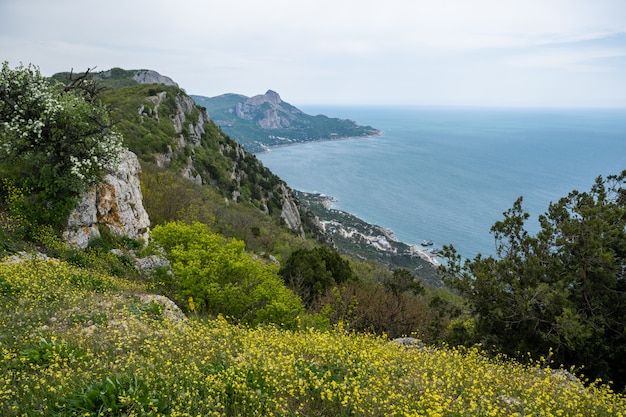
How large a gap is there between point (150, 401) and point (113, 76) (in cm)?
15859

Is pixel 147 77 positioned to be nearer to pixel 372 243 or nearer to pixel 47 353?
pixel 372 243

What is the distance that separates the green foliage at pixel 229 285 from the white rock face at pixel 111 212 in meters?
4.60

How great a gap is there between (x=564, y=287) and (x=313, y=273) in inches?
617

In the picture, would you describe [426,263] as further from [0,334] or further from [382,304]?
[0,334]

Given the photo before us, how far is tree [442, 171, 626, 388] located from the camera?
14984mm

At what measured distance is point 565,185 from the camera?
525 feet

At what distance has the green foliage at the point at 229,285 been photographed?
15805 mm

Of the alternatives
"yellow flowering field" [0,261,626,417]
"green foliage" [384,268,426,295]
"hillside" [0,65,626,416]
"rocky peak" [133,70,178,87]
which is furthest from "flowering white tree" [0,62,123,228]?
"rocky peak" [133,70,178,87]

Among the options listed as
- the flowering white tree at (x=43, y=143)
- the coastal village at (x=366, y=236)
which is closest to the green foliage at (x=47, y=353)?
the flowering white tree at (x=43, y=143)

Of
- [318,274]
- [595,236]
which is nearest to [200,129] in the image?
[318,274]

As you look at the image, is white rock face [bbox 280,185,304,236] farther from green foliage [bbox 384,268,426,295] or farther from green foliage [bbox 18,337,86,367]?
green foliage [bbox 18,337,86,367]

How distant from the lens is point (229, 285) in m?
15.9

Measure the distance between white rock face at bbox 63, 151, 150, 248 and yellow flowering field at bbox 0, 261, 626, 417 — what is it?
721 cm

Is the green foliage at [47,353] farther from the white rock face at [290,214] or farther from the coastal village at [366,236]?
the coastal village at [366,236]
